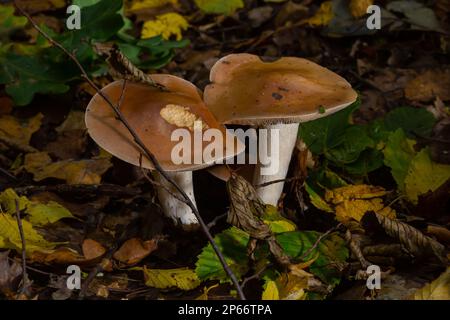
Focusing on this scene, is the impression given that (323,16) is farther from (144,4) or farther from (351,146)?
(351,146)

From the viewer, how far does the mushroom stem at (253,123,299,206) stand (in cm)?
280

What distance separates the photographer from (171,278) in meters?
2.55

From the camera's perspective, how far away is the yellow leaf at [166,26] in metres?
4.64

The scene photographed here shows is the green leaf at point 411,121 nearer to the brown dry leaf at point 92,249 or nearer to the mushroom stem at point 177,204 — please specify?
the mushroom stem at point 177,204

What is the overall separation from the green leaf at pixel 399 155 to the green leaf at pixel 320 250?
638 millimetres

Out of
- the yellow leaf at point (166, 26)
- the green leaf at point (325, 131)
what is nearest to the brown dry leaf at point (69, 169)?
the green leaf at point (325, 131)

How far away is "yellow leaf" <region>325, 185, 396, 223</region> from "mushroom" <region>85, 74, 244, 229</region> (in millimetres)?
757

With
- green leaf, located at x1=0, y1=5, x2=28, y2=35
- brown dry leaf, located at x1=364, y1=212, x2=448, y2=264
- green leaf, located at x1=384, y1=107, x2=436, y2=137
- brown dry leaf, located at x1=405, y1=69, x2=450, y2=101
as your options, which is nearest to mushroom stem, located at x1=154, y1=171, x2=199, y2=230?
brown dry leaf, located at x1=364, y1=212, x2=448, y2=264

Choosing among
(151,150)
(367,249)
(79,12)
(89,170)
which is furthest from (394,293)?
(79,12)

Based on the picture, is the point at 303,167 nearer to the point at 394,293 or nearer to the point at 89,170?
the point at 394,293

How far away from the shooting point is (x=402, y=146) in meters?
3.12

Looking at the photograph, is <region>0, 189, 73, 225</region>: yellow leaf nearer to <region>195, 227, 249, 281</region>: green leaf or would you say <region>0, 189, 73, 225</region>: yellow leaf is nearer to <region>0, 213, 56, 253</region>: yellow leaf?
<region>0, 213, 56, 253</region>: yellow leaf

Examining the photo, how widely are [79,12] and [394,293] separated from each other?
8.18 ft
